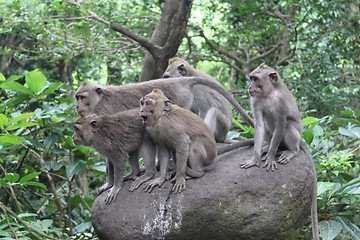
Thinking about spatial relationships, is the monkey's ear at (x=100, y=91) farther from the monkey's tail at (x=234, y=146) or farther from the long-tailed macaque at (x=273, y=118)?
the long-tailed macaque at (x=273, y=118)

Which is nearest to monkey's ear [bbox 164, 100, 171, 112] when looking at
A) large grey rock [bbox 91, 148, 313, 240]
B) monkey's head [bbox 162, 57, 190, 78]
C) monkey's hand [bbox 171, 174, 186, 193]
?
monkey's hand [bbox 171, 174, 186, 193]

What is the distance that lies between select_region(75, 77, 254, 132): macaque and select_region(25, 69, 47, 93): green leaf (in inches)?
55.3

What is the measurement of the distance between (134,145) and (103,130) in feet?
1.45

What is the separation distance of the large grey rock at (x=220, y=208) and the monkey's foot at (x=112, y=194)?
0.22 feet

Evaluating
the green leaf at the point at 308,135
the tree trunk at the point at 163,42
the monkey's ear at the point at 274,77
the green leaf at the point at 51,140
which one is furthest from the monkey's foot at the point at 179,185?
the tree trunk at the point at 163,42

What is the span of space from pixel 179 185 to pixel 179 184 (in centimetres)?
1

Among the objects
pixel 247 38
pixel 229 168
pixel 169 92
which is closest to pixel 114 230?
pixel 229 168

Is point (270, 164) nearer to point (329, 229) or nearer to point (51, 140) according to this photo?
point (329, 229)

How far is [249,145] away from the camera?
604cm

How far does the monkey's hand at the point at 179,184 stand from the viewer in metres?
5.05

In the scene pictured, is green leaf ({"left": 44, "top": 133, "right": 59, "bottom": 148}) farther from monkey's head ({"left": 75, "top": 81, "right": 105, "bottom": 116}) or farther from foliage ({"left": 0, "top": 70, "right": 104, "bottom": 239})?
monkey's head ({"left": 75, "top": 81, "right": 105, "bottom": 116})

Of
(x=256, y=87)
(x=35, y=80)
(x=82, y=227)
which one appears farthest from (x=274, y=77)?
(x=82, y=227)

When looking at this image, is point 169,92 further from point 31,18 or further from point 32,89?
point 31,18

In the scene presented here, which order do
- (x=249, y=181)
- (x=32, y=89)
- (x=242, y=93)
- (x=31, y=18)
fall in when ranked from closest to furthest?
(x=249, y=181)
(x=32, y=89)
(x=31, y=18)
(x=242, y=93)
